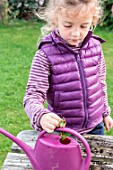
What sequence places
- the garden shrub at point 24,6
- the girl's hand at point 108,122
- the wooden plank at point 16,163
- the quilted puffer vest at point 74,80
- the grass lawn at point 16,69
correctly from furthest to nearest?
the garden shrub at point 24,6 < the grass lawn at point 16,69 < the girl's hand at point 108,122 < the quilted puffer vest at point 74,80 < the wooden plank at point 16,163

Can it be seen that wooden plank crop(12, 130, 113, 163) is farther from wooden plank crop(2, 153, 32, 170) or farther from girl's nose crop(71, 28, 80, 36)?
girl's nose crop(71, 28, 80, 36)

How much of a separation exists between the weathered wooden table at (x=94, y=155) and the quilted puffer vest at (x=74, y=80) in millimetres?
138

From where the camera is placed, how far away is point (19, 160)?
1.73 metres

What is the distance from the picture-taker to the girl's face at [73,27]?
1754 millimetres

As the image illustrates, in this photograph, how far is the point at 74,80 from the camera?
1906mm

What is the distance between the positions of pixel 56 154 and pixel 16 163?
0.29 metres

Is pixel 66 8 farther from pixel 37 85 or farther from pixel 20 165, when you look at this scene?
pixel 20 165

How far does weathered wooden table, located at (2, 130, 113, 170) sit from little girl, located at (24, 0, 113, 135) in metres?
0.14

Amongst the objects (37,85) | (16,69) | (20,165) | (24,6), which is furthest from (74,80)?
(24,6)

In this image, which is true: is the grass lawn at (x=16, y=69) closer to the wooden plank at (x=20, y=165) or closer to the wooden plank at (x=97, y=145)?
the wooden plank at (x=97, y=145)

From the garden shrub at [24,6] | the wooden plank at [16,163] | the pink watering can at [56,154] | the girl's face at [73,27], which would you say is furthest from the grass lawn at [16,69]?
the pink watering can at [56,154]

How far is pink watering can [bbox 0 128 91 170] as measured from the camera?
1.47m

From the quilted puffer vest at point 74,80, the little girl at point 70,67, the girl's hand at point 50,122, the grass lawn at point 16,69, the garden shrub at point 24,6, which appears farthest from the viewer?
the garden shrub at point 24,6

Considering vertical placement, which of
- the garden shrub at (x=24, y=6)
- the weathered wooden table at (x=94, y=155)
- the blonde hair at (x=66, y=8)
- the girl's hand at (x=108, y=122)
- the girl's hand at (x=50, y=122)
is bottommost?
the garden shrub at (x=24, y=6)
